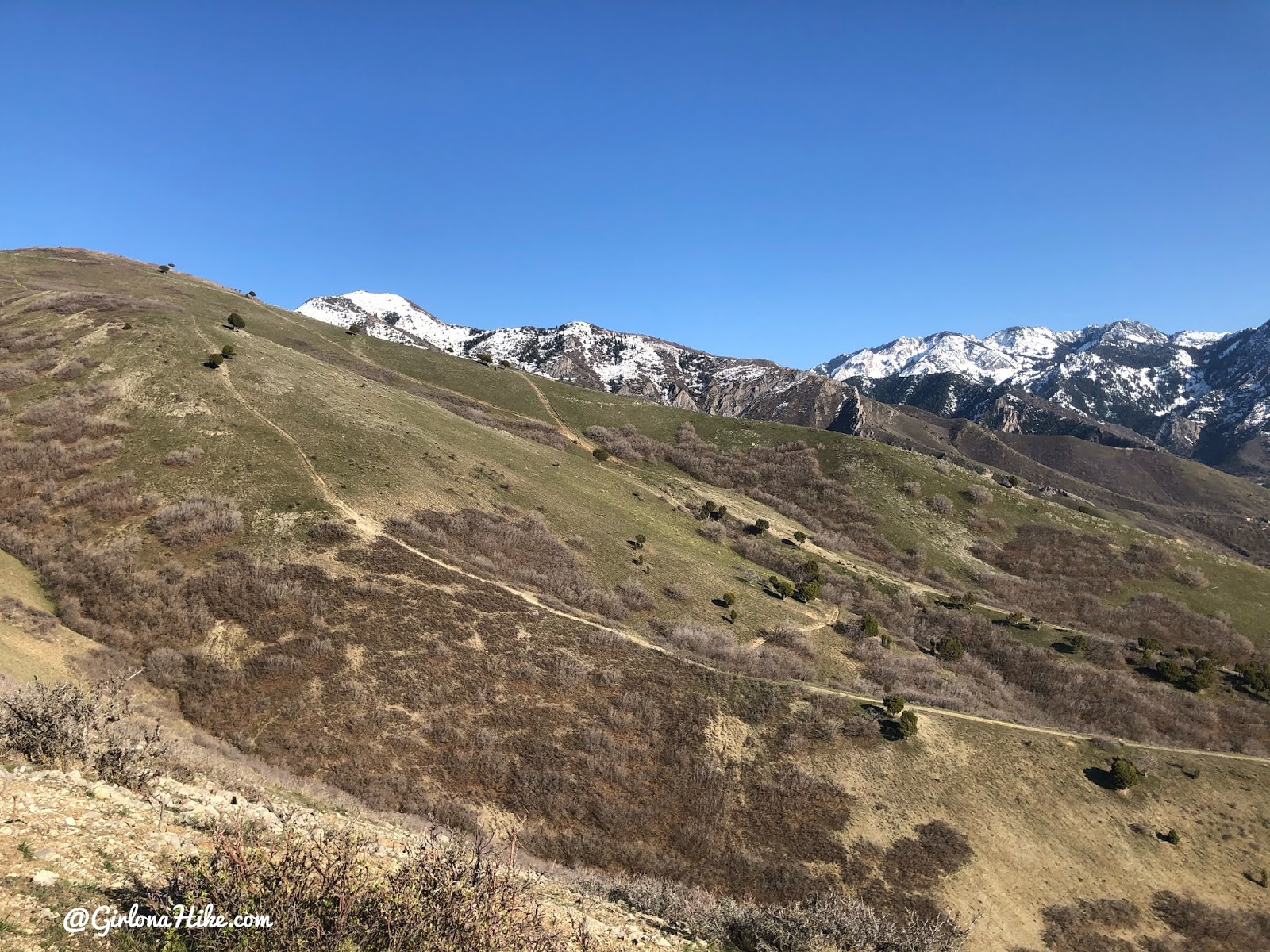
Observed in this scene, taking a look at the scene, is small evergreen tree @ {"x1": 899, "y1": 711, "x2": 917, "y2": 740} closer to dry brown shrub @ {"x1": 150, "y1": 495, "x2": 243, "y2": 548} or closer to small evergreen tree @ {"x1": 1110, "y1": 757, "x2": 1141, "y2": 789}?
small evergreen tree @ {"x1": 1110, "y1": 757, "x2": 1141, "y2": 789}

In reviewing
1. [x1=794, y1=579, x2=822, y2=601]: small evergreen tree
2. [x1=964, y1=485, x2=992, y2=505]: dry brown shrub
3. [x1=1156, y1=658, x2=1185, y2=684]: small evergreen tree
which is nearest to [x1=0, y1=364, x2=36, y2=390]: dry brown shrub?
[x1=794, y1=579, x2=822, y2=601]: small evergreen tree

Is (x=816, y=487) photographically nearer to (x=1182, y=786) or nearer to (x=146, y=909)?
(x=1182, y=786)

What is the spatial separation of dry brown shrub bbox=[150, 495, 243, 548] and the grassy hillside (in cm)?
22

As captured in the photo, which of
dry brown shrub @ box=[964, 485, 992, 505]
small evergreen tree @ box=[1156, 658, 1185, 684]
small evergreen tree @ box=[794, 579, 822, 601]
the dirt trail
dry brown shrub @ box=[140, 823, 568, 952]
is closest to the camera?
dry brown shrub @ box=[140, 823, 568, 952]

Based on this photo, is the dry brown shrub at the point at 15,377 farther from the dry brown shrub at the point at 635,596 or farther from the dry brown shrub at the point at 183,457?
the dry brown shrub at the point at 635,596

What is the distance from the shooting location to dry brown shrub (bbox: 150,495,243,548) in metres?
37.7

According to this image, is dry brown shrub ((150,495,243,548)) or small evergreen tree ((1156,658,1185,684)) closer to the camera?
dry brown shrub ((150,495,243,548))

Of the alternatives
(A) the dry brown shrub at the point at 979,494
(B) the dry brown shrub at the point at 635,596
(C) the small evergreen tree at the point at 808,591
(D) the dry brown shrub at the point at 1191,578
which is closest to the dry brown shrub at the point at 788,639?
(C) the small evergreen tree at the point at 808,591

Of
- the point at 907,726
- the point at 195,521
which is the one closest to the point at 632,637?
the point at 907,726

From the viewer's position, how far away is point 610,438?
324 feet

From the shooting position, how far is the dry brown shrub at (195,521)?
124ft

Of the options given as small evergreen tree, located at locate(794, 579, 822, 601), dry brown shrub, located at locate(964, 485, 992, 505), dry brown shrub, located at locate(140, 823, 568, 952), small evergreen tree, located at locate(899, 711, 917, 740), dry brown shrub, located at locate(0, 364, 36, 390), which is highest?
dry brown shrub, located at locate(0, 364, 36, 390)

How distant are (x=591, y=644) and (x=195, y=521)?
87.5 ft

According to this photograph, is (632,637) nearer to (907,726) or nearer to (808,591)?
(907,726)
